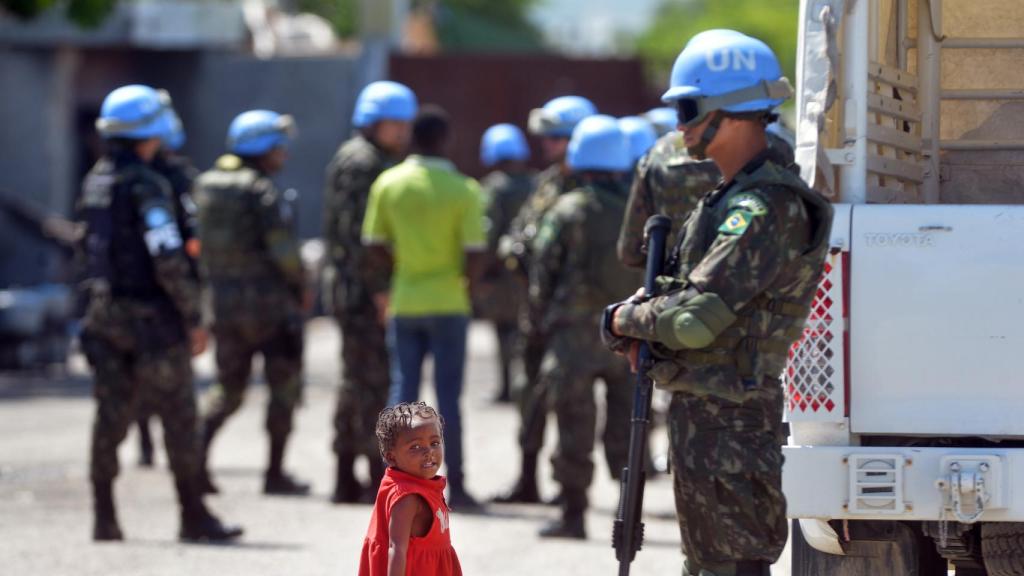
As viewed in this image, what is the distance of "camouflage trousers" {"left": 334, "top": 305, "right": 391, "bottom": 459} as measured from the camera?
1021 cm

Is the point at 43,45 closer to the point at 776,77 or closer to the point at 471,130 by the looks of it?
the point at 471,130

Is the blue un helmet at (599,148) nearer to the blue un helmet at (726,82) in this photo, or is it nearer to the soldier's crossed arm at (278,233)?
the soldier's crossed arm at (278,233)

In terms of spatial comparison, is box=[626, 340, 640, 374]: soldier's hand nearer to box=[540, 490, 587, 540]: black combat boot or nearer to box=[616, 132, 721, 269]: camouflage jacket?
box=[616, 132, 721, 269]: camouflage jacket

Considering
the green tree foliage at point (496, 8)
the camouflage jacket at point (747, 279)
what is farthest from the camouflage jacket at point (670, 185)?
the green tree foliage at point (496, 8)

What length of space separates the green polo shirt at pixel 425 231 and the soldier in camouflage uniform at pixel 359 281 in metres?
0.23

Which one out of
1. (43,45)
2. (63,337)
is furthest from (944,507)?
(43,45)

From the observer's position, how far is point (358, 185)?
10164mm

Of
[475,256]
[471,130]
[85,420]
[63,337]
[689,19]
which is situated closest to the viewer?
[475,256]

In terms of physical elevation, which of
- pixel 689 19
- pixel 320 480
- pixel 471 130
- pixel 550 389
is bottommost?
pixel 320 480

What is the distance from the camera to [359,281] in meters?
10.2

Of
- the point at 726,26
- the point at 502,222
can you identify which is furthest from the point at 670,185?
the point at 726,26

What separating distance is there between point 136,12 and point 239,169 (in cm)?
1462

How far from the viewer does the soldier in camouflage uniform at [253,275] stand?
402 inches

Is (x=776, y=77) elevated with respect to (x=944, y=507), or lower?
elevated
